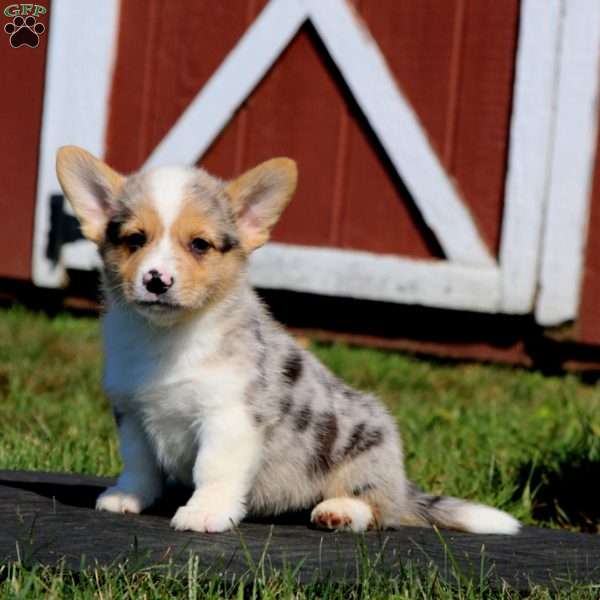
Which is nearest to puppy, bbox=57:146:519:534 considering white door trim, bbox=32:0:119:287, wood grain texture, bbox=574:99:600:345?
wood grain texture, bbox=574:99:600:345

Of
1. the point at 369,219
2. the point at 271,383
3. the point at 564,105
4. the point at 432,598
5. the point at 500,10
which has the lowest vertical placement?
the point at 432,598

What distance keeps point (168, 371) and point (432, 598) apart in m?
1.05

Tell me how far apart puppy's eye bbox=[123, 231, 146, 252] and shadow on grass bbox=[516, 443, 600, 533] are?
80.3 inches

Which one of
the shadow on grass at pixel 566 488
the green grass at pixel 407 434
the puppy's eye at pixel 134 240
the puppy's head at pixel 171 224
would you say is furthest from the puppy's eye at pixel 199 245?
the shadow on grass at pixel 566 488

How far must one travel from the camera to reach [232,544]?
3.53 m

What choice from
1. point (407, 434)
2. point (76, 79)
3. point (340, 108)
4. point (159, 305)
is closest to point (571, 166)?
point (340, 108)

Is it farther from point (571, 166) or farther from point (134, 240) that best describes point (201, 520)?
point (571, 166)

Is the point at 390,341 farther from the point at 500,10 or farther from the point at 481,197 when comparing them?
the point at 500,10

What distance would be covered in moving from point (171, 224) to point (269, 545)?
0.95m

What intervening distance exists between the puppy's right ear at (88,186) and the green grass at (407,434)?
120 cm

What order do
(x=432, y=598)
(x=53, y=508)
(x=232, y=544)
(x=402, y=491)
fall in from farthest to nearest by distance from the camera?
(x=402, y=491), (x=53, y=508), (x=232, y=544), (x=432, y=598)

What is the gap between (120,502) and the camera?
3914mm

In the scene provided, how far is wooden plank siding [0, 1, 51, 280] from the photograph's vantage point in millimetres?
8039

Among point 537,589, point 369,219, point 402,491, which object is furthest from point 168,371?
point 369,219
